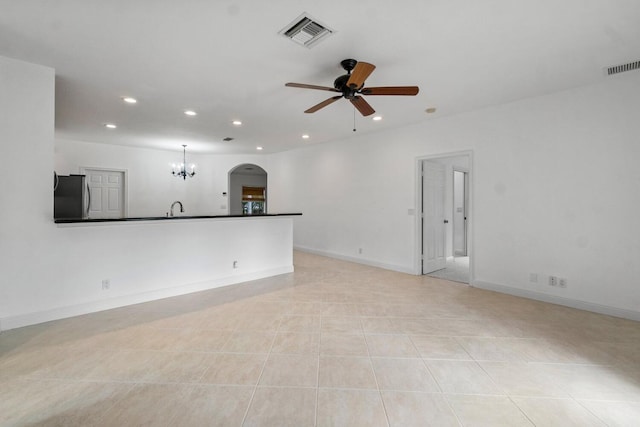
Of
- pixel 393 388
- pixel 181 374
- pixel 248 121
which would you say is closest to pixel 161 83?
pixel 248 121

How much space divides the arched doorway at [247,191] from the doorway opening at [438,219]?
25.7 ft

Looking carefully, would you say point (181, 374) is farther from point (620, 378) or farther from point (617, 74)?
point (617, 74)

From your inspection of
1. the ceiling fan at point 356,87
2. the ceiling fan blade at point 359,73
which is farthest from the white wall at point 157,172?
the ceiling fan blade at point 359,73

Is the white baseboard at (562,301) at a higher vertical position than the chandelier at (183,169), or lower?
lower

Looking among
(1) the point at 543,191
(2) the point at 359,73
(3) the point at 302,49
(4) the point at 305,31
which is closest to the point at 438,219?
(1) the point at 543,191

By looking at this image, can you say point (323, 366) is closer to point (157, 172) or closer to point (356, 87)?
point (356, 87)

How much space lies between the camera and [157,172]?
7594mm

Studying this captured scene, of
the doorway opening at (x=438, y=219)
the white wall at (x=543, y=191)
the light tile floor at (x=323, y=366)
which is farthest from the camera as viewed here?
the doorway opening at (x=438, y=219)

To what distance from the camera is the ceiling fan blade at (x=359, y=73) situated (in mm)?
2342

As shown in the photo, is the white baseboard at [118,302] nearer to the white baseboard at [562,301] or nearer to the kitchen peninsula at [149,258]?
the kitchen peninsula at [149,258]

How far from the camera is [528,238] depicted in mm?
3859

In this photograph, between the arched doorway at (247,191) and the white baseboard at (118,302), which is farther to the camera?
the arched doorway at (247,191)

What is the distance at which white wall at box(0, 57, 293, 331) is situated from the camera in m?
2.79

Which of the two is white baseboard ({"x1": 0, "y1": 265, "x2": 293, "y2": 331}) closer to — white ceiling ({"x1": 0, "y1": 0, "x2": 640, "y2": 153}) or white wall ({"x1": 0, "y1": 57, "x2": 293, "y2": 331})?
white wall ({"x1": 0, "y1": 57, "x2": 293, "y2": 331})
